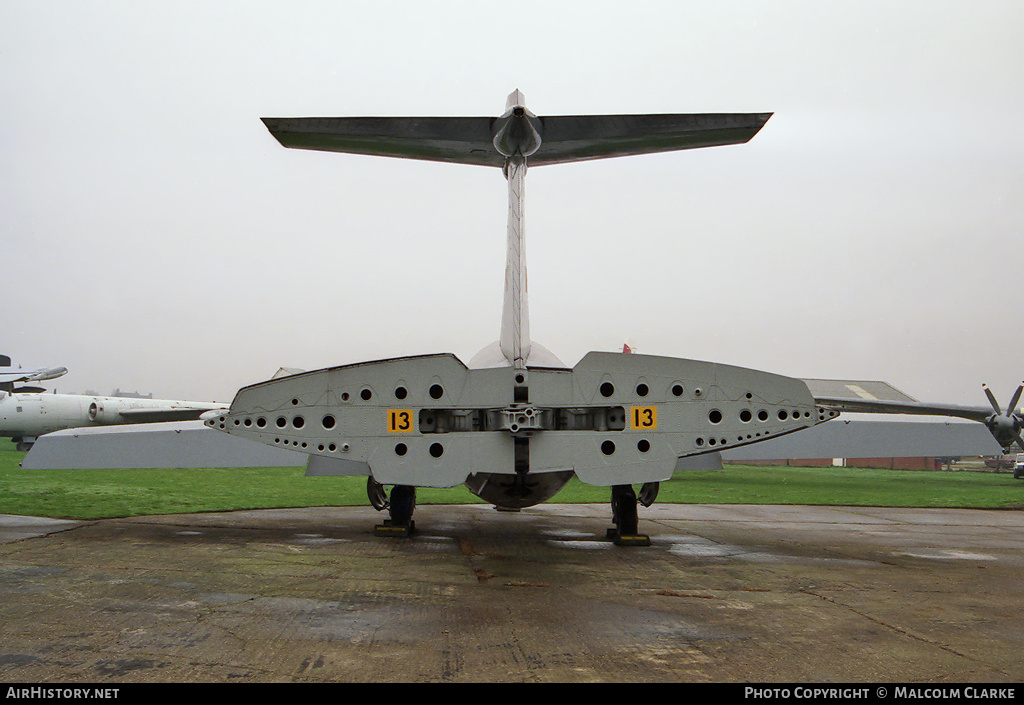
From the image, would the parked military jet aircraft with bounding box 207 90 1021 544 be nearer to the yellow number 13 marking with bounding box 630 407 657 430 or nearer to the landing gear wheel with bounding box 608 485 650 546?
the yellow number 13 marking with bounding box 630 407 657 430

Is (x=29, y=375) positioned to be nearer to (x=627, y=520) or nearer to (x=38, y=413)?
(x=38, y=413)

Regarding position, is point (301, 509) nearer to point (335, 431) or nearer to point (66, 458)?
point (66, 458)

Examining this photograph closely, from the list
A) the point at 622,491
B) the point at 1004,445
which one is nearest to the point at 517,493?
the point at 622,491

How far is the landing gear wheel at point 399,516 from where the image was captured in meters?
10.0

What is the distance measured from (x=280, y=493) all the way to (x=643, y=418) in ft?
43.1

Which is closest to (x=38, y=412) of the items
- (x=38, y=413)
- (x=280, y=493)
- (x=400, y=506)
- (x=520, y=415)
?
(x=38, y=413)

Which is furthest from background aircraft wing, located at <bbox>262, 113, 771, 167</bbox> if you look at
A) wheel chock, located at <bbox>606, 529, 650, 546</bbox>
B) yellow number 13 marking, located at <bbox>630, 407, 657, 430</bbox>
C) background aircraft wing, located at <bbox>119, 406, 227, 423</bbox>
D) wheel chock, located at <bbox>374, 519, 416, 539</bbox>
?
background aircraft wing, located at <bbox>119, 406, 227, 423</bbox>

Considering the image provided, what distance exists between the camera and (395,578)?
691cm

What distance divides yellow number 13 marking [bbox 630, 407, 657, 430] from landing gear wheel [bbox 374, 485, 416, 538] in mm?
4761

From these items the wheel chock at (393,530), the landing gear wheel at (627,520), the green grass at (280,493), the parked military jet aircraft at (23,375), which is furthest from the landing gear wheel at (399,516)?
the parked military jet aircraft at (23,375)

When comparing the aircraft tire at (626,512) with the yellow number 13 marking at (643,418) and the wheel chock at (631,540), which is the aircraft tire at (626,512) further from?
the yellow number 13 marking at (643,418)

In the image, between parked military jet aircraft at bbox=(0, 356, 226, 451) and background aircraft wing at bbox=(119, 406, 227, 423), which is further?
parked military jet aircraft at bbox=(0, 356, 226, 451)

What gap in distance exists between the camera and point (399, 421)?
650cm

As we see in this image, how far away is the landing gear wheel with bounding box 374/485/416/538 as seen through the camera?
395 inches
